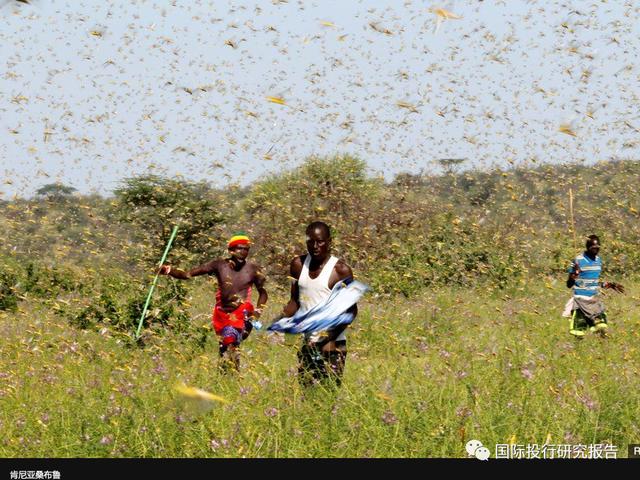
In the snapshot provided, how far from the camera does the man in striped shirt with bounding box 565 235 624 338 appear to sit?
1227 cm

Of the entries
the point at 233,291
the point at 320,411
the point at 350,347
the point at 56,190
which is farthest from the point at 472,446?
the point at 56,190

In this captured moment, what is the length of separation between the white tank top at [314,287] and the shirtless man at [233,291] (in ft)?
5.81

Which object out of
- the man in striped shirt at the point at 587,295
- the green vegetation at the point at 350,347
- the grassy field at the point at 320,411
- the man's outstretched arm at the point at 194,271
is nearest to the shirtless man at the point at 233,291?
the man's outstretched arm at the point at 194,271

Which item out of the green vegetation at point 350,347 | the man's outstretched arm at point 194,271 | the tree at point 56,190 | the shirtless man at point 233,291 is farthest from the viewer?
the tree at point 56,190

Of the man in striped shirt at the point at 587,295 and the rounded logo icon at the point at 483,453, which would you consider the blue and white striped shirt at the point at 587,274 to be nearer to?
the man in striped shirt at the point at 587,295

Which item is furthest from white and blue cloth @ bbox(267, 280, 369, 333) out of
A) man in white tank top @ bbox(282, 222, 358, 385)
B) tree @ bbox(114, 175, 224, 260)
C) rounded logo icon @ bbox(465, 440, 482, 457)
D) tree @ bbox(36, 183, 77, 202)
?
tree @ bbox(36, 183, 77, 202)

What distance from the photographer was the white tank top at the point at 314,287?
7.61 meters

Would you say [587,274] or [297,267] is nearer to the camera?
[297,267]

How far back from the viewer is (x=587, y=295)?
1239 cm

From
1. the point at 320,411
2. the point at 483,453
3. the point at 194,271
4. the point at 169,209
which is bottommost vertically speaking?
the point at 483,453

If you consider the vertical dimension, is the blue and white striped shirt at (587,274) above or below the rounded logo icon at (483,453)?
above

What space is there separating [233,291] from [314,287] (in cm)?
221

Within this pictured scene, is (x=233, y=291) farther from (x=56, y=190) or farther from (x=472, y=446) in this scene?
(x=56, y=190)
